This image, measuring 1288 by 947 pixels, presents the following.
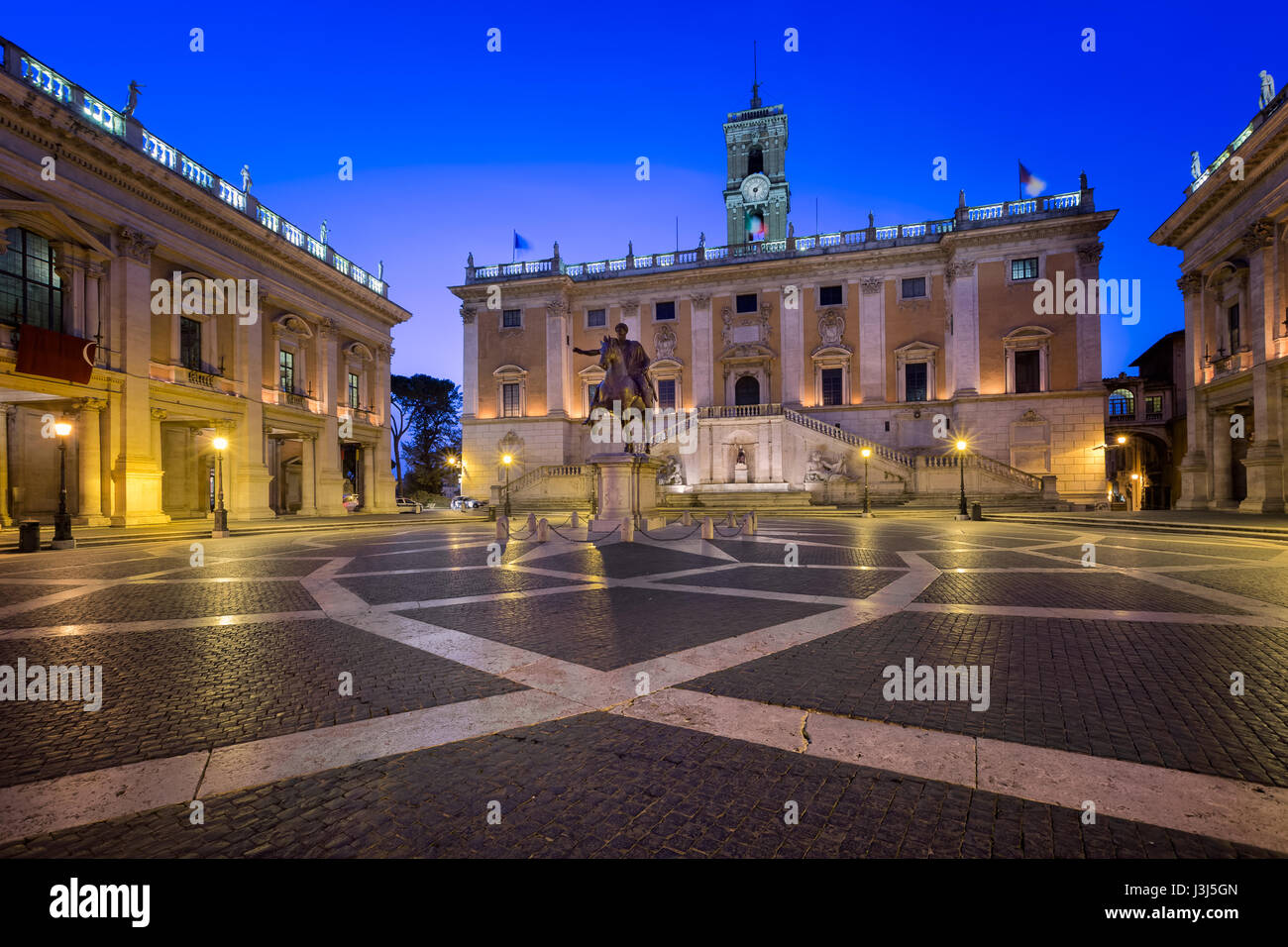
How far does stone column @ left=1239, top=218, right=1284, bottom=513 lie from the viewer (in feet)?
66.8

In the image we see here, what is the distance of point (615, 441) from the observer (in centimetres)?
1727

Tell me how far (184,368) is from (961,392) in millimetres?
38313

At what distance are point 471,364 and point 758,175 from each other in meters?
38.4

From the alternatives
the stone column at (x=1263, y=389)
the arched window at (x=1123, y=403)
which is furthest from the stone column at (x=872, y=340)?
the arched window at (x=1123, y=403)

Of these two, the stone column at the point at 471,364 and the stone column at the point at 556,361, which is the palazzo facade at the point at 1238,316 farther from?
the stone column at the point at 471,364

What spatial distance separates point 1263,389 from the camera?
20.9 m

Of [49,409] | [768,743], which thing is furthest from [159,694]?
[49,409]

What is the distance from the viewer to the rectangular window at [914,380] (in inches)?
1411

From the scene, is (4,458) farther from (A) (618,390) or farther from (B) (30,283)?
(A) (618,390)

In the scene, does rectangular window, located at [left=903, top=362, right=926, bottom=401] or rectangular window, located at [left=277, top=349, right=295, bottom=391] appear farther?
rectangular window, located at [left=903, top=362, right=926, bottom=401]

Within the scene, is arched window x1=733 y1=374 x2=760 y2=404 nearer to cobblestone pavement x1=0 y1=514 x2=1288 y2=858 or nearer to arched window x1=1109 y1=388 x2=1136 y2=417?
arched window x1=1109 y1=388 x2=1136 y2=417

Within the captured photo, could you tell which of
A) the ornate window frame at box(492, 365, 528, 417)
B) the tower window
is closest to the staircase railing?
the tower window

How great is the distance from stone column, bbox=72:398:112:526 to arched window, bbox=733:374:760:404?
1251 inches
